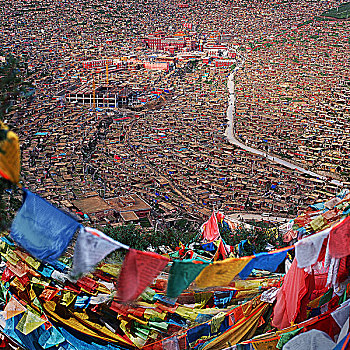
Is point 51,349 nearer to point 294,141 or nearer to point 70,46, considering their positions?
point 294,141

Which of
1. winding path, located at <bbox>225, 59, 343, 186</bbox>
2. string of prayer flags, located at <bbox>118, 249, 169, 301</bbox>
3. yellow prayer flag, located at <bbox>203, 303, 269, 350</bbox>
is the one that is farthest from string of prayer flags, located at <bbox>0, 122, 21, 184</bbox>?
winding path, located at <bbox>225, 59, 343, 186</bbox>

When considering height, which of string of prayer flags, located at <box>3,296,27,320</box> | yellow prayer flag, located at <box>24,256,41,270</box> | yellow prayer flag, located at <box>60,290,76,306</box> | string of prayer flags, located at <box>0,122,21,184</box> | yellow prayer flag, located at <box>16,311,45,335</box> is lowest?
yellow prayer flag, located at <box>16,311,45,335</box>

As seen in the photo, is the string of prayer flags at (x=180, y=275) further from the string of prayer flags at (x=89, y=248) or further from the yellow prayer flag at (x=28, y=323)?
the yellow prayer flag at (x=28, y=323)

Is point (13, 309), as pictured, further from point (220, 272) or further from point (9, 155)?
point (220, 272)

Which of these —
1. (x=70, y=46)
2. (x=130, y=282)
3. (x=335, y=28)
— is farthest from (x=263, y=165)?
(x=335, y=28)

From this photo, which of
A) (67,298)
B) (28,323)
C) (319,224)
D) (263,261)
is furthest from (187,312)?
(319,224)

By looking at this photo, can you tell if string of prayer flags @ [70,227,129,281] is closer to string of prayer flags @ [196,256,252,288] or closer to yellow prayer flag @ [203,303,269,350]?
string of prayer flags @ [196,256,252,288]

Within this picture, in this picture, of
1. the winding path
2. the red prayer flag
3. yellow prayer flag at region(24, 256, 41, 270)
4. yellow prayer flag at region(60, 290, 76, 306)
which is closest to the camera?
the red prayer flag
